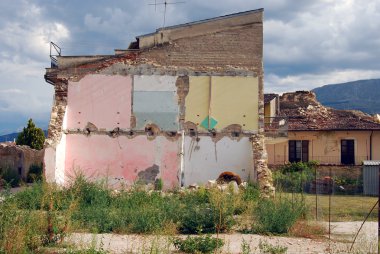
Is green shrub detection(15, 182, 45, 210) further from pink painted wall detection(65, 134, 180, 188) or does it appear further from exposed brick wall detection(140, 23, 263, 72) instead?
exposed brick wall detection(140, 23, 263, 72)

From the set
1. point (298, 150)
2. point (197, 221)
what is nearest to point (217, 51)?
point (197, 221)

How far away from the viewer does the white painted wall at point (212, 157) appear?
2244cm

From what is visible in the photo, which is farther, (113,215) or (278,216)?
(113,215)

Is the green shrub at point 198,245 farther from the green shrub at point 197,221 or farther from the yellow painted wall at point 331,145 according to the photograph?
the yellow painted wall at point 331,145

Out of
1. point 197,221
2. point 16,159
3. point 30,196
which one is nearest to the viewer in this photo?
point 197,221

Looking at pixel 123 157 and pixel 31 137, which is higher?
pixel 31 137

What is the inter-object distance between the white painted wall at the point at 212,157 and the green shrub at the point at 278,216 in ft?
28.0

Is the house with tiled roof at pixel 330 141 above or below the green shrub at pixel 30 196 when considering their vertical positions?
above

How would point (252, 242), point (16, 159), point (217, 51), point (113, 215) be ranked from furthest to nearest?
point (16, 159), point (217, 51), point (113, 215), point (252, 242)

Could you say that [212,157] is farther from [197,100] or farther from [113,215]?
[113,215]

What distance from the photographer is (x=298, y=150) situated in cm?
3706

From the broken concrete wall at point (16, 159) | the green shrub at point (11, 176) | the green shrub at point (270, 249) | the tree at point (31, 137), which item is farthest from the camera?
the tree at point (31, 137)

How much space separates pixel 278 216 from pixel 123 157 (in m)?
10.9

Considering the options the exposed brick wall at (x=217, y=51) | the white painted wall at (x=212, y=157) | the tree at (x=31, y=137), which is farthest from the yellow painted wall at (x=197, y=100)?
the tree at (x=31, y=137)
